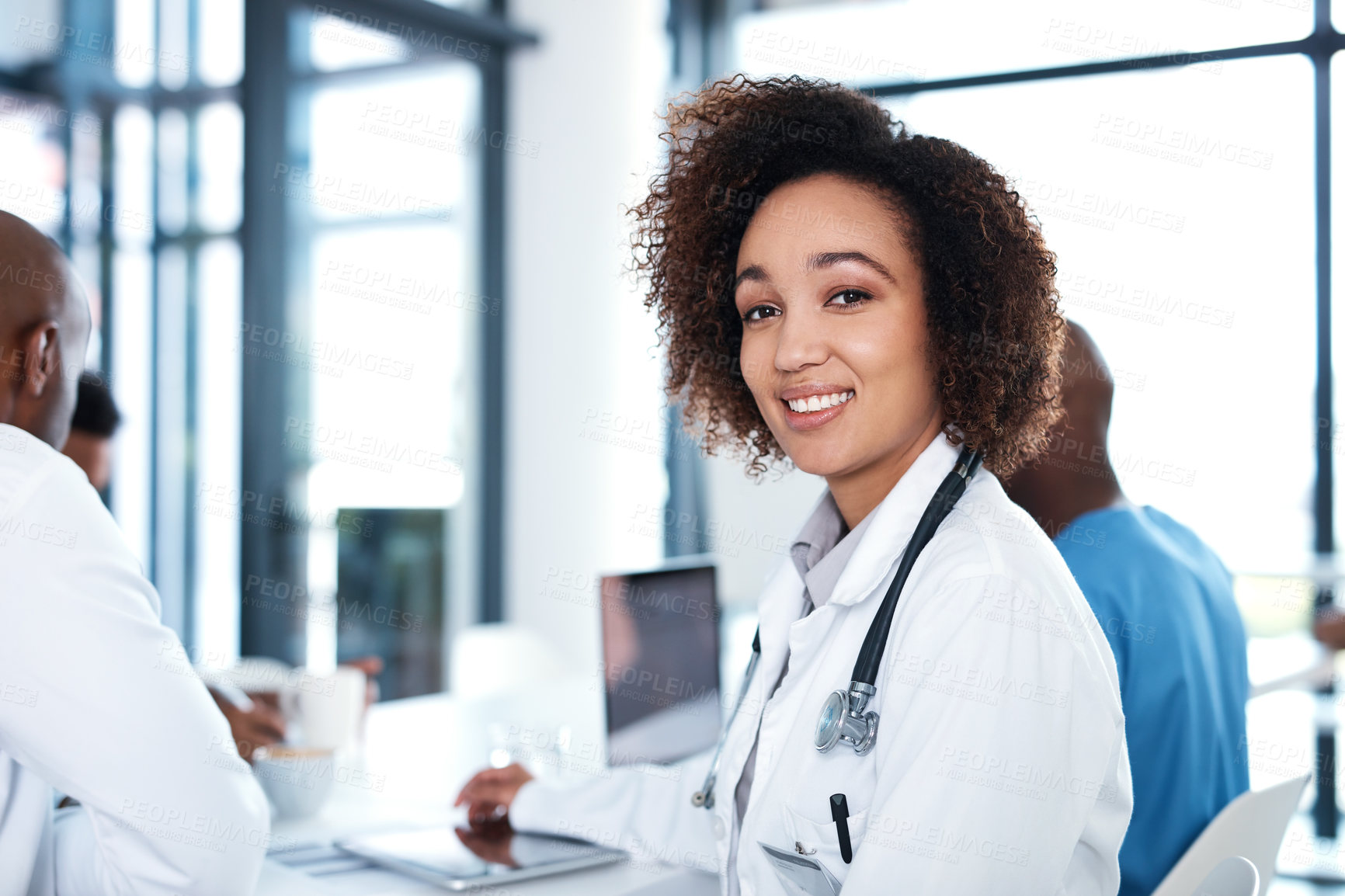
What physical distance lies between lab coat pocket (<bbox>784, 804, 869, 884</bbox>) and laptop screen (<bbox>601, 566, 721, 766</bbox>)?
2.46 ft

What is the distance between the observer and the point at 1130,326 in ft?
12.8

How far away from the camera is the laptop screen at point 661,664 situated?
1930mm

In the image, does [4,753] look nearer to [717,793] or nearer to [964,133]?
[717,793]

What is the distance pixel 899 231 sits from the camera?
1.30 meters

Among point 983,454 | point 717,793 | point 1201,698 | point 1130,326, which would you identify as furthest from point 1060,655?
point 1130,326

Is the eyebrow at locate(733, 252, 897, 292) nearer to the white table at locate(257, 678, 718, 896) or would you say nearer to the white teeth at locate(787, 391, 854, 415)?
the white teeth at locate(787, 391, 854, 415)

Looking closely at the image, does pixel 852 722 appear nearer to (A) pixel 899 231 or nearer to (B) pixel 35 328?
(A) pixel 899 231

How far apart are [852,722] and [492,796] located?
836mm

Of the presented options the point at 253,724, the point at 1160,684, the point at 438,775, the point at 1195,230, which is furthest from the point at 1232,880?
the point at 1195,230

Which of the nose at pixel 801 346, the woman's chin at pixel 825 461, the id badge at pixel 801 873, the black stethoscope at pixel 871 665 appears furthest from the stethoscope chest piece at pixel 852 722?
the nose at pixel 801 346

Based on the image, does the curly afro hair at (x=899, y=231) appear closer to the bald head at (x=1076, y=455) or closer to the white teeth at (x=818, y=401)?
the white teeth at (x=818, y=401)

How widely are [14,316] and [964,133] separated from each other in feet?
12.3

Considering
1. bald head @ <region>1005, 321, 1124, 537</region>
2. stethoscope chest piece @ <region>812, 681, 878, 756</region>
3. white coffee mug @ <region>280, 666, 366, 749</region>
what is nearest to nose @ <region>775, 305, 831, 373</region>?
stethoscope chest piece @ <region>812, 681, 878, 756</region>

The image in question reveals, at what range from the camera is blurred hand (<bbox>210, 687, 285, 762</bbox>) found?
2.01 meters
